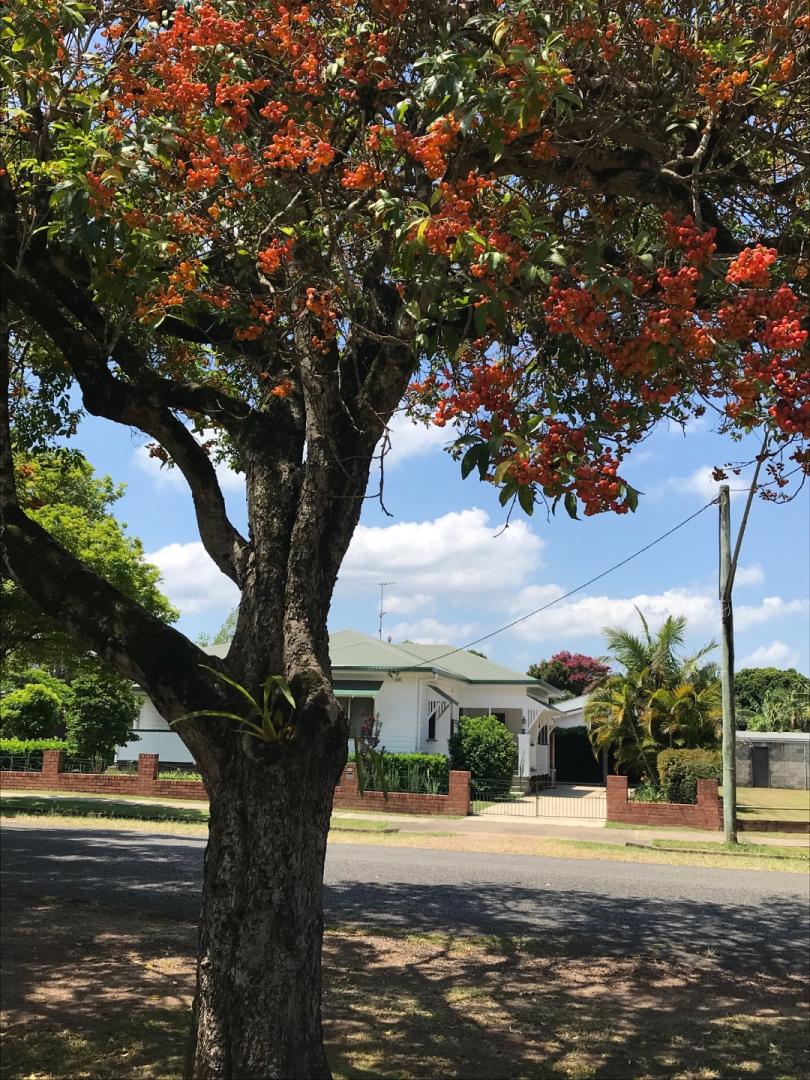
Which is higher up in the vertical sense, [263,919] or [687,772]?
[263,919]

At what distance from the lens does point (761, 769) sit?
37906mm

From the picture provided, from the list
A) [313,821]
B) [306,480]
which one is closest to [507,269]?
[306,480]

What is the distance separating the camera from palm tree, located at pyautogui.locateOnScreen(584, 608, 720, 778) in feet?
82.3

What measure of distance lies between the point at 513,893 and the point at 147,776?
1588cm

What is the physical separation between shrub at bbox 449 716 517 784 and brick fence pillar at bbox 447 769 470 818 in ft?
11.8

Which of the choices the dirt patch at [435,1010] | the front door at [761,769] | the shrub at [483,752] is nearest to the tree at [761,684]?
the front door at [761,769]

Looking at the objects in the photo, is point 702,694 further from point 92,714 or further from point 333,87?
point 333,87

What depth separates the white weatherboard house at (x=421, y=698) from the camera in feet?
93.1

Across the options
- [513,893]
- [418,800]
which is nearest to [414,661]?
[418,800]

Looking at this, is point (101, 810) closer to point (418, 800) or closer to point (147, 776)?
point (147, 776)

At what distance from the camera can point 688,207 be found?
514cm

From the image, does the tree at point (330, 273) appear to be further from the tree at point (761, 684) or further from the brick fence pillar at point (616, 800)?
the tree at point (761, 684)

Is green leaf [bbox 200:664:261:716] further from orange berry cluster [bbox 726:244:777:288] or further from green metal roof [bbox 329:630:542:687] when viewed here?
green metal roof [bbox 329:630:542:687]

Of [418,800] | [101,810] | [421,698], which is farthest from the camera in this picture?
[421,698]
